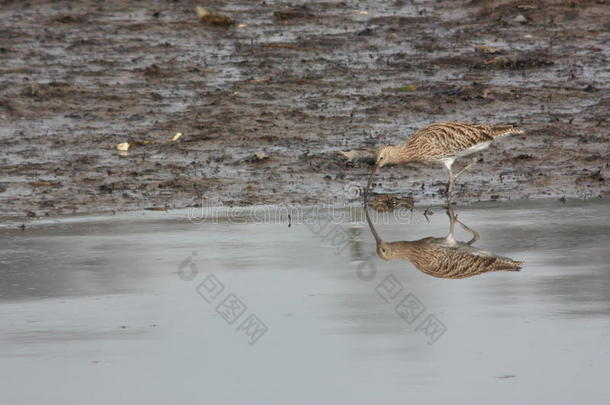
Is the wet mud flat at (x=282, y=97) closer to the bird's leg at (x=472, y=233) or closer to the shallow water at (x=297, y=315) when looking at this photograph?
the bird's leg at (x=472, y=233)

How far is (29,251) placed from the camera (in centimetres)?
1070

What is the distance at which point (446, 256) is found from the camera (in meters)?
9.99

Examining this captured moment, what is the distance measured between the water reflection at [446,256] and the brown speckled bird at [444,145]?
7.65 feet

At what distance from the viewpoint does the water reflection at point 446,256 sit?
31.8ft

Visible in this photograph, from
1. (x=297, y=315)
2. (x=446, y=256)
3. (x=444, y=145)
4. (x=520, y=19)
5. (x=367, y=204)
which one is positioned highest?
(x=297, y=315)

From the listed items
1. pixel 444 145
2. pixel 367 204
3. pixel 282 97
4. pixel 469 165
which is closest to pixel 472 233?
pixel 367 204

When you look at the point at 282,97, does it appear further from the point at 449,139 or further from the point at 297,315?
the point at 297,315

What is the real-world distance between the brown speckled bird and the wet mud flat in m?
0.27

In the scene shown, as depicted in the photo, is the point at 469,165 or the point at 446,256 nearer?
the point at 446,256

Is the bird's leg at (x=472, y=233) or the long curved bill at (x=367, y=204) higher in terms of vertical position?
the bird's leg at (x=472, y=233)

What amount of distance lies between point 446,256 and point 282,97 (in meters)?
7.75

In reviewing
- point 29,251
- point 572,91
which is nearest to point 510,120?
point 572,91

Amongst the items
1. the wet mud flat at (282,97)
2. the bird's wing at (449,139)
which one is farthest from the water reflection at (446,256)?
the bird's wing at (449,139)

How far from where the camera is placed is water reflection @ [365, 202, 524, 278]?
9.69 metres
